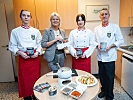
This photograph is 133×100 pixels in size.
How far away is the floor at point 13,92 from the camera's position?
198 centimetres

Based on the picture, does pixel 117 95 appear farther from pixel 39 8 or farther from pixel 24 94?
pixel 39 8

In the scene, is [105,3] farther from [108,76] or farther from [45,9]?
[108,76]

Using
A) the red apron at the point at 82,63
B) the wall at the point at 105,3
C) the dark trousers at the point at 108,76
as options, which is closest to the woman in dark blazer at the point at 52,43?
the red apron at the point at 82,63

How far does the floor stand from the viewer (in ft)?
6.51

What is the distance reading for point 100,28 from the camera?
1.80 metres

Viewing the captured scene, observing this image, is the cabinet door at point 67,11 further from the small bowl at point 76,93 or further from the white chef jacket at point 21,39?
the small bowl at point 76,93

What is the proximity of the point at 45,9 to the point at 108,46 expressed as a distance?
1460 millimetres

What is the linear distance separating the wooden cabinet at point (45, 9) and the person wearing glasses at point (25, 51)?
632mm

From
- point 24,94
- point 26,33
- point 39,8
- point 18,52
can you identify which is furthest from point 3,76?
point 39,8

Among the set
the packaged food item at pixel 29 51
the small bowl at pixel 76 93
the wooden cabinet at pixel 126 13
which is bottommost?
the small bowl at pixel 76 93

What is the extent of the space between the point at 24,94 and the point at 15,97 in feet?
1.80

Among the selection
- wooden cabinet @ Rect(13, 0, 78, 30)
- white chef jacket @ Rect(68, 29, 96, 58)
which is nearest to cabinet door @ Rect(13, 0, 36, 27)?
A: wooden cabinet @ Rect(13, 0, 78, 30)

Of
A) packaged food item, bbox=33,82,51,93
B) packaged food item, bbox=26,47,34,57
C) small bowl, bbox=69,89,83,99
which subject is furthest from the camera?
packaged food item, bbox=26,47,34,57

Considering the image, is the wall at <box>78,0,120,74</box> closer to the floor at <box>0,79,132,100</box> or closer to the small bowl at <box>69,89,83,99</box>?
the floor at <box>0,79,132,100</box>
